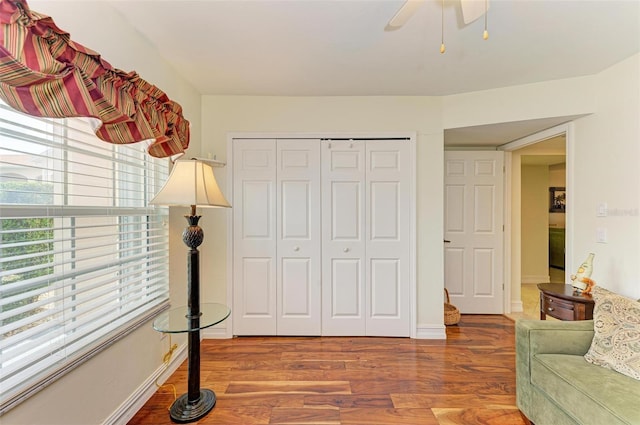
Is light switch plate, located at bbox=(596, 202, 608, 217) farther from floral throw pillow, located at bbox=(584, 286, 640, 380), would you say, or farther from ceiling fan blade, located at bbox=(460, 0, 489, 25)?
ceiling fan blade, located at bbox=(460, 0, 489, 25)

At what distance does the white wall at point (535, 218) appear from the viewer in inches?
188

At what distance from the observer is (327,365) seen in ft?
7.48

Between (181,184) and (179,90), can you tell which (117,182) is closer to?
(181,184)

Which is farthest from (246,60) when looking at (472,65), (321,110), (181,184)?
(472,65)

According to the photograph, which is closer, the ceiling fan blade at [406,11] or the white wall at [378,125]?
the ceiling fan blade at [406,11]

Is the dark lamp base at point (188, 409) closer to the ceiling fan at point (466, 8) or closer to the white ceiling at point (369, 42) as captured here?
the white ceiling at point (369, 42)

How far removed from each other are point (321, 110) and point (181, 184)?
1.68 m

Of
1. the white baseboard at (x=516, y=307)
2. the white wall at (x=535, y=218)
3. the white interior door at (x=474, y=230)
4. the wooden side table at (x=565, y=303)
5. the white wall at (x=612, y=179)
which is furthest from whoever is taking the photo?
the white wall at (x=535, y=218)

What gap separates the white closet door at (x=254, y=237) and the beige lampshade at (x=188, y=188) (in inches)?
43.5

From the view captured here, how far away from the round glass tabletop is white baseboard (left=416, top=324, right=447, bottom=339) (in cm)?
193

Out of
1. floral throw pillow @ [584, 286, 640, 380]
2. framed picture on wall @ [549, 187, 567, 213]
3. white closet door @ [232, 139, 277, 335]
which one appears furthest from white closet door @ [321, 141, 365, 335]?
framed picture on wall @ [549, 187, 567, 213]

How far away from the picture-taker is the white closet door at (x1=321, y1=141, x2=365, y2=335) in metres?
2.78

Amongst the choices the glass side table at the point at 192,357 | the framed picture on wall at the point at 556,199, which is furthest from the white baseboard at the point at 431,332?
the framed picture on wall at the point at 556,199

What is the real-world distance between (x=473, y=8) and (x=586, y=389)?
6.11 feet
